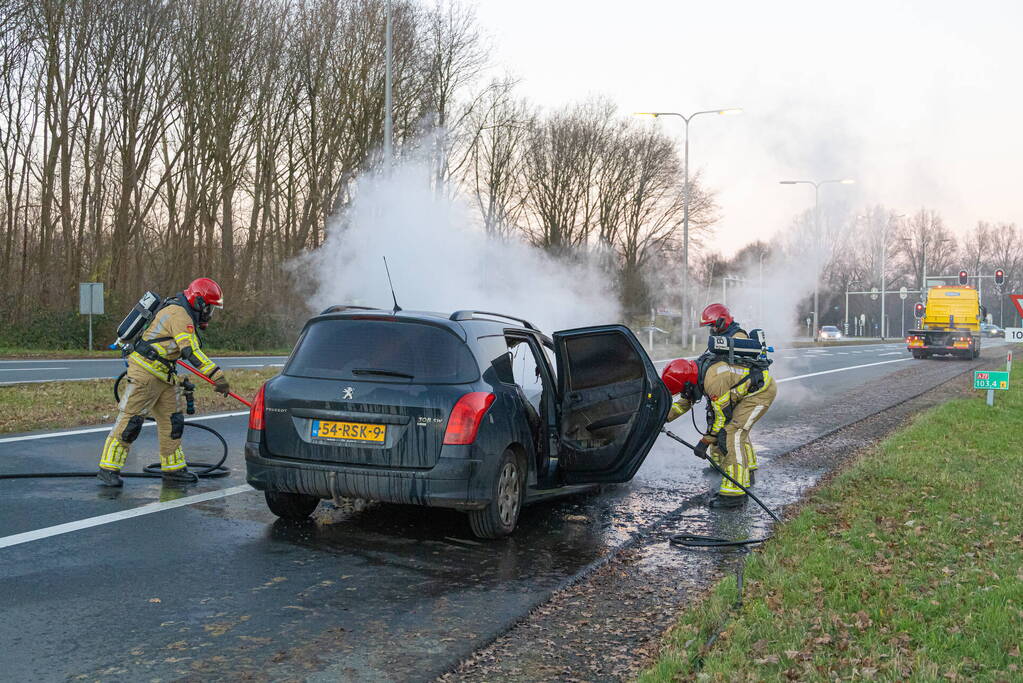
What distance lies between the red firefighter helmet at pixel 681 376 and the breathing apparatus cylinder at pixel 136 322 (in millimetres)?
4175

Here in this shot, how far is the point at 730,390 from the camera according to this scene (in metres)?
7.93

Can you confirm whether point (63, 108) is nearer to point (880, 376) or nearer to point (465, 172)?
point (465, 172)

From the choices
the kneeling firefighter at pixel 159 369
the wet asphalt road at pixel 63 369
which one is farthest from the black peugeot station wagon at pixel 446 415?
the wet asphalt road at pixel 63 369

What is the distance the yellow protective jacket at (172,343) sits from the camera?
7602mm

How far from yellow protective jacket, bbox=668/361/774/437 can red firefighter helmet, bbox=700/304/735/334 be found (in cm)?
35

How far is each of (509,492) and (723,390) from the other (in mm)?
2409

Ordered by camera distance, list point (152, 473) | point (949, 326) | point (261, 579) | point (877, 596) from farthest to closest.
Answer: point (949, 326) → point (152, 473) → point (261, 579) → point (877, 596)

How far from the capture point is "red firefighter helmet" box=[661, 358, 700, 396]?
26.2ft

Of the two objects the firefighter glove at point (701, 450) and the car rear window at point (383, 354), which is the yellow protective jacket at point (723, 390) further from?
the car rear window at point (383, 354)

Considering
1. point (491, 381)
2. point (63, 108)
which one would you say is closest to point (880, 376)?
point (491, 381)

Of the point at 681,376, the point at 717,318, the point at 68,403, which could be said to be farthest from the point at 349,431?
the point at 68,403

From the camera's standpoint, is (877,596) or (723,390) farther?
(723,390)

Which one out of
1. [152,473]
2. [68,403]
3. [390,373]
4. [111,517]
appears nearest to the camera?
[390,373]

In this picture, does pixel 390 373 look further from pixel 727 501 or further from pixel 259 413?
pixel 727 501
